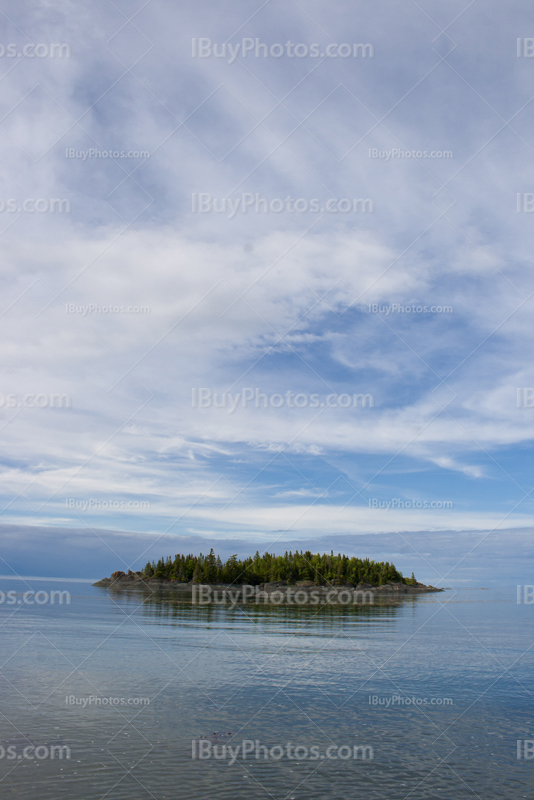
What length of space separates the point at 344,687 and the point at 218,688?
946 centimetres

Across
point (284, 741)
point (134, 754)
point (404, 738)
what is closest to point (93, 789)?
point (134, 754)

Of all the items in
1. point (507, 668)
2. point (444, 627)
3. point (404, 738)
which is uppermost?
point (404, 738)

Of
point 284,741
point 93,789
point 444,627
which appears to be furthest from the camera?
point 444,627

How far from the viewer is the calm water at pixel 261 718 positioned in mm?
21266

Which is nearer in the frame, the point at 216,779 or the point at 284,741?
the point at 216,779

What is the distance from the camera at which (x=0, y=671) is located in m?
40.9

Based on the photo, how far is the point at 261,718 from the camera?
1188 inches

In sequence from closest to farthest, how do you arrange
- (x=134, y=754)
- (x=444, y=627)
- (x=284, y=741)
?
(x=134, y=754), (x=284, y=741), (x=444, y=627)

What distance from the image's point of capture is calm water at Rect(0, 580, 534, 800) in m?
21.3

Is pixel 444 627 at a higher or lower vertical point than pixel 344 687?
lower

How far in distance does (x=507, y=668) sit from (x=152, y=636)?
40.4m

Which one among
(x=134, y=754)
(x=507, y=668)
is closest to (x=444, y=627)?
(x=507, y=668)

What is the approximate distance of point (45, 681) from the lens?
123ft

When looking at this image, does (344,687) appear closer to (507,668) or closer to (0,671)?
(507,668)
